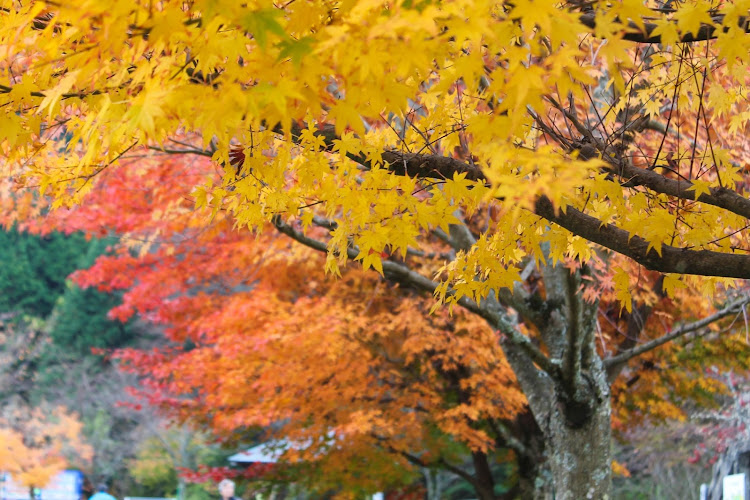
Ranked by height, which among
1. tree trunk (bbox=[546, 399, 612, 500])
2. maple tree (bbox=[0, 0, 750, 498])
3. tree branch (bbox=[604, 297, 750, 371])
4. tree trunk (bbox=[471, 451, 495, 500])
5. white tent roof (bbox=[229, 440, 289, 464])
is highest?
maple tree (bbox=[0, 0, 750, 498])

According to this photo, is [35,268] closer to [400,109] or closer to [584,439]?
[584,439]

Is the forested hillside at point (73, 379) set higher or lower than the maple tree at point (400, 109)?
lower

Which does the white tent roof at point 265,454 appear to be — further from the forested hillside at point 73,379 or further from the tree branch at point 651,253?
the tree branch at point 651,253

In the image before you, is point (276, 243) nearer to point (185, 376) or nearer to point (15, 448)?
point (185, 376)

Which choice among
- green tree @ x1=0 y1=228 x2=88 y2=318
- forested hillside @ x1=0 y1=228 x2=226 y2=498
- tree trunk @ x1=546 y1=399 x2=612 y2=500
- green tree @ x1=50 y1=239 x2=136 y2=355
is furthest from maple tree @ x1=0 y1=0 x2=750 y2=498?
green tree @ x1=0 y1=228 x2=88 y2=318

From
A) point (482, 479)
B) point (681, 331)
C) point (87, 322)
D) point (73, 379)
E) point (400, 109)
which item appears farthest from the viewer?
point (87, 322)

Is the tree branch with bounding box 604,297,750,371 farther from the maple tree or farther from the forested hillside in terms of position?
the forested hillside

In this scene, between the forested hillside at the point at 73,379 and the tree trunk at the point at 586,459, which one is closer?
the tree trunk at the point at 586,459

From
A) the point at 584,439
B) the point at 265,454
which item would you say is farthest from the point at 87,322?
the point at 584,439

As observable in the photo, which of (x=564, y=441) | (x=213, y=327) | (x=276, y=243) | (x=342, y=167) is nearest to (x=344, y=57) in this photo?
(x=342, y=167)

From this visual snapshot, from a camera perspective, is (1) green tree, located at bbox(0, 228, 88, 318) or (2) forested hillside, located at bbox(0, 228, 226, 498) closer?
(2) forested hillside, located at bbox(0, 228, 226, 498)

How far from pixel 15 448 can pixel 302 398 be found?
9.28 metres

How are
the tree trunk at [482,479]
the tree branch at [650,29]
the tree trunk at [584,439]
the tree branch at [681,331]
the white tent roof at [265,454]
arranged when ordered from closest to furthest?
the tree branch at [650,29], the tree branch at [681,331], the tree trunk at [584,439], the white tent roof at [265,454], the tree trunk at [482,479]

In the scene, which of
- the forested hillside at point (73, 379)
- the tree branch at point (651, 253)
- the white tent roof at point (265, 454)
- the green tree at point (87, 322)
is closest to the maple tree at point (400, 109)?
the tree branch at point (651, 253)
